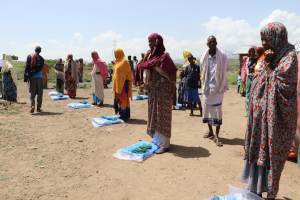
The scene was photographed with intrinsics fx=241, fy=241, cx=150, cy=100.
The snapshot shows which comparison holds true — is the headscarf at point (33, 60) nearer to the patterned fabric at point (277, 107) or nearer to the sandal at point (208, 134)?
the sandal at point (208, 134)

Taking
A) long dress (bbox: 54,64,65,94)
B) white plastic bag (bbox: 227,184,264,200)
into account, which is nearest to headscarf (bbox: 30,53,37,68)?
long dress (bbox: 54,64,65,94)

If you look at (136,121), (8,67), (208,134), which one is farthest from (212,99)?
(8,67)

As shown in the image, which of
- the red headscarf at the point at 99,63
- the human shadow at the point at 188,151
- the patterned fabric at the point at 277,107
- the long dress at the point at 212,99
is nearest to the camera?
the patterned fabric at the point at 277,107

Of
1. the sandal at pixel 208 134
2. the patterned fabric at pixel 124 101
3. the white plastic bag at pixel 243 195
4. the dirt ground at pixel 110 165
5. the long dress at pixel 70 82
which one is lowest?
the dirt ground at pixel 110 165

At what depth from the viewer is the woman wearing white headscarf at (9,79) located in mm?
9312

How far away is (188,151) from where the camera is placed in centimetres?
477

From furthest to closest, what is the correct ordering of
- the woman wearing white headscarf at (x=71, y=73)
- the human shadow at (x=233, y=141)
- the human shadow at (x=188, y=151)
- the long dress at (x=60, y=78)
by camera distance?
the long dress at (x=60, y=78) → the woman wearing white headscarf at (x=71, y=73) → the human shadow at (x=233, y=141) → the human shadow at (x=188, y=151)

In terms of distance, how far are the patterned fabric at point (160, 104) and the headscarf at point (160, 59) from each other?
0.18 meters

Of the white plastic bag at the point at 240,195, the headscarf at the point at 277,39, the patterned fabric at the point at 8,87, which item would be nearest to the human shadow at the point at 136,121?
the white plastic bag at the point at 240,195

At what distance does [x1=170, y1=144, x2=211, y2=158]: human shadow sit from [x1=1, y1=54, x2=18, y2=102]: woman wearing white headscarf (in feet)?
24.3

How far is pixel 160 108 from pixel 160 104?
0.25 ft

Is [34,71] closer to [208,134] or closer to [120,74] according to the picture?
[120,74]

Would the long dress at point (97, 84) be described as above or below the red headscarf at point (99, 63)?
below

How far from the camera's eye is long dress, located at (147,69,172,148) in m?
4.51
